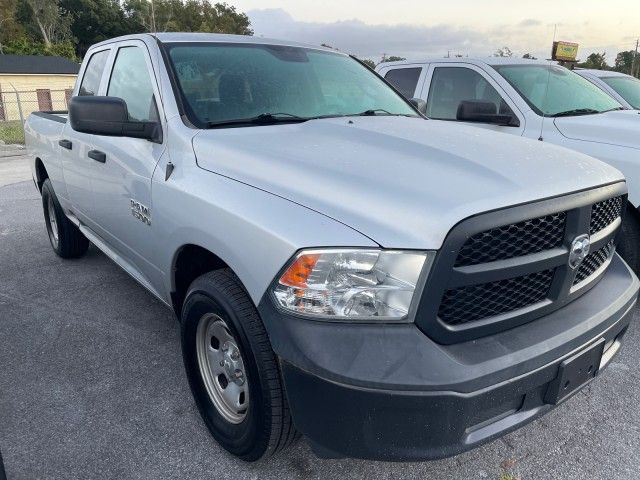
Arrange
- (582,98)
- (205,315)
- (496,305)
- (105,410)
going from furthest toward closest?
(582,98), (105,410), (205,315), (496,305)

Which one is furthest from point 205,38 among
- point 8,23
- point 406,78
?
point 8,23

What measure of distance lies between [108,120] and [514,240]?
6.49 feet

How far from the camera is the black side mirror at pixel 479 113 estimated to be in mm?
4484

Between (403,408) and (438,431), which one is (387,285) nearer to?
(403,408)

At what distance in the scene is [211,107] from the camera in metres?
2.78

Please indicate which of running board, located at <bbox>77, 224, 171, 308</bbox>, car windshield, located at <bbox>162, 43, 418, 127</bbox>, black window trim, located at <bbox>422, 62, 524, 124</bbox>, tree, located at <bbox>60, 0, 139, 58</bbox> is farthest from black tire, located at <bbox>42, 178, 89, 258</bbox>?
tree, located at <bbox>60, 0, 139, 58</bbox>

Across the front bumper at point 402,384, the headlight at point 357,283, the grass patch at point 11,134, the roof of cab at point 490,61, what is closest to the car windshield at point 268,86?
the headlight at point 357,283

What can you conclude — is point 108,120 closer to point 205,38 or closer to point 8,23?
point 205,38

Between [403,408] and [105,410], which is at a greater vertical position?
[403,408]

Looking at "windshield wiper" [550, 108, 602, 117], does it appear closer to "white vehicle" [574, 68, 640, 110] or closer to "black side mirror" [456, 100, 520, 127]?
"black side mirror" [456, 100, 520, 127]

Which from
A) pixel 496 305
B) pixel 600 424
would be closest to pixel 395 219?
pixel 496 305

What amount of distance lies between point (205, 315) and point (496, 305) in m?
1.21

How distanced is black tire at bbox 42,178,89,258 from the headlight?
146 inches

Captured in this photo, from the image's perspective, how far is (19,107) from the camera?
18.9 metres
